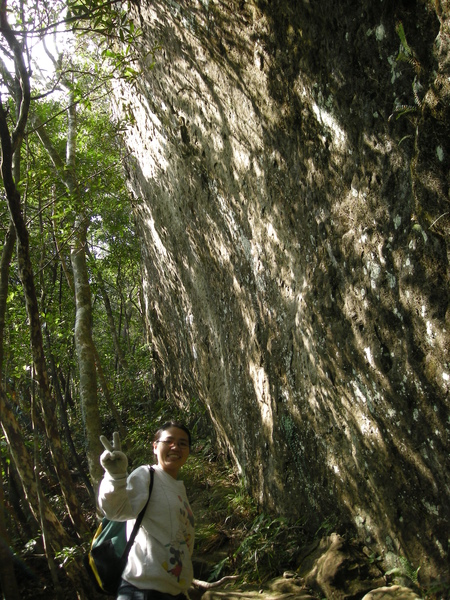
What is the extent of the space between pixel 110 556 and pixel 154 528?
0.28 metres

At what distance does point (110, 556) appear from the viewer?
2.80 m

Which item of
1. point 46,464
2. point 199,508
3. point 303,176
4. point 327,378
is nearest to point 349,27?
point 303,176

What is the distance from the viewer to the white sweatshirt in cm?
269

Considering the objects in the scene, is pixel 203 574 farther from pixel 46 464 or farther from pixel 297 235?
pixel 46 464

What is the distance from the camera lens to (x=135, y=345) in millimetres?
19109

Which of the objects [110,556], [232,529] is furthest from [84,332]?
[110,556]

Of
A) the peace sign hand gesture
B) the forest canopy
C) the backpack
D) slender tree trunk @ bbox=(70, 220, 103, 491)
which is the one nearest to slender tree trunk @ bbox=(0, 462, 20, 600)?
the forest canopy

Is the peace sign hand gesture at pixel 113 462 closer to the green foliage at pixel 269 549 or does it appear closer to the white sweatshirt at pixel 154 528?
the white sweatshirt at pixel 154 528

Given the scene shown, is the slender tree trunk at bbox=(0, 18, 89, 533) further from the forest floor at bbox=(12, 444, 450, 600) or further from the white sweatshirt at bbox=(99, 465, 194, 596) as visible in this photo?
the white sweatshirt at bbox=(99, 465, 194, 596)

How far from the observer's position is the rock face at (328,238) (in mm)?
2848

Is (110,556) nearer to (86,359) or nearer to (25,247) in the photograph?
(25,247)

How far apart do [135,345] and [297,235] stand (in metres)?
15.7

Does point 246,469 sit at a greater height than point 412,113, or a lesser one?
lesser

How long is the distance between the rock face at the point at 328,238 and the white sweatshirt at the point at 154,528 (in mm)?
1452
